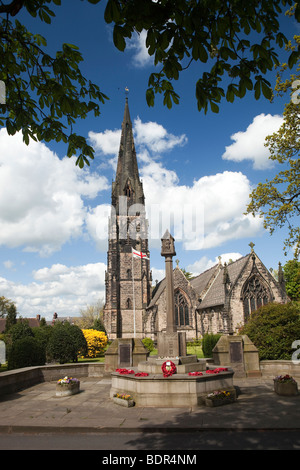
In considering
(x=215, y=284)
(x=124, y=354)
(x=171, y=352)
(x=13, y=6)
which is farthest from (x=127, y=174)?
(x=13, y=6)

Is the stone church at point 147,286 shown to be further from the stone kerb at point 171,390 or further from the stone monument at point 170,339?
the stone kerb at point 171,390

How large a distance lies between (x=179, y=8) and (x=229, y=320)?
31398mm

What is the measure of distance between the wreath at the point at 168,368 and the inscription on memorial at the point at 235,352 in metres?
4.96

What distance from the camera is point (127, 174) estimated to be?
5550 centimetres

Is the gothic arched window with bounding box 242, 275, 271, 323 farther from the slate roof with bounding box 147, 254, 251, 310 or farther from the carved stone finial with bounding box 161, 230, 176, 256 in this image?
the carved stone finial with bounding box 161, 230, 176, 256

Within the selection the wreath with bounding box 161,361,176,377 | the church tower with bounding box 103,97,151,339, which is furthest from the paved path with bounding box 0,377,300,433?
the church tower with bounding box 103,97,151,339

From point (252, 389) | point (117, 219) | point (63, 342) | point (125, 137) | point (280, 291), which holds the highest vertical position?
point (125, 137)

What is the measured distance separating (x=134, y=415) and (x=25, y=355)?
28.7 feet

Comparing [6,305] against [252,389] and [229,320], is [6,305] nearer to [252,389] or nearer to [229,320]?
[229,320]

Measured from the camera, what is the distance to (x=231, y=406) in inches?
352

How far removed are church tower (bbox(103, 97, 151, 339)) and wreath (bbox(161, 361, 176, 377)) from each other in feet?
107

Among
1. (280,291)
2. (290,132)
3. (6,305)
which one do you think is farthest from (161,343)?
(6,305)

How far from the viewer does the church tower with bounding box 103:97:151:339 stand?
46.8m
